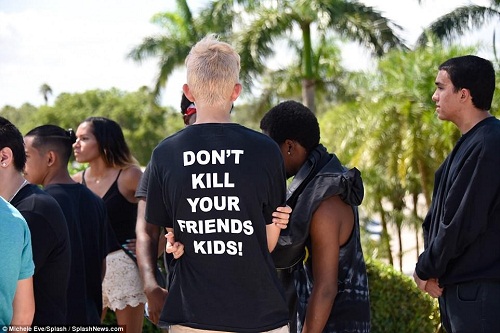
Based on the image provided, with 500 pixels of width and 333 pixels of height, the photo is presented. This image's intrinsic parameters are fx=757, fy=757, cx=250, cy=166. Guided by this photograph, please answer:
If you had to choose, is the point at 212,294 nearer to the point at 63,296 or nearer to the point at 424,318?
the point at 63,296

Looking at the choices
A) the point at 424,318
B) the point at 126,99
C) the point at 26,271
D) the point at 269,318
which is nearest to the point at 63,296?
the point at 26,271

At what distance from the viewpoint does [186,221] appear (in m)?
2.99

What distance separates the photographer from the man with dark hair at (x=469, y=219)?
3.67 metres

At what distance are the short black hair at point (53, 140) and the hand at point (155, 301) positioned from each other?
1.18 m

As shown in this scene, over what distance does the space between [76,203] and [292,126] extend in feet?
4.61

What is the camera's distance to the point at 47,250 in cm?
345

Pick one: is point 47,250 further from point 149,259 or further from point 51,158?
point 51,158

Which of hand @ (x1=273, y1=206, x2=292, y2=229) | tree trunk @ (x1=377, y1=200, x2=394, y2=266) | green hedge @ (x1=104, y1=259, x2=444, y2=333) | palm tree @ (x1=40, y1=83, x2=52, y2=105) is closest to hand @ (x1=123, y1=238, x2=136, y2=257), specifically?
green hedge @ (x1=104, y1=259, x2=444, y2=333)

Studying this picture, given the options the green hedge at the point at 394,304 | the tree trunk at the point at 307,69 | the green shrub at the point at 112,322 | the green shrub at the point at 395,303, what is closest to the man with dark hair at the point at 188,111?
the green shrub at the point at 112,322

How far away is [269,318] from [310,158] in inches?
39.9

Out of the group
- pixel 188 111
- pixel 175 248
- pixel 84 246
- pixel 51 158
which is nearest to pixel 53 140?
pixel 51 158

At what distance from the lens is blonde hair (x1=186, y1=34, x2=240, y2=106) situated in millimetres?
3033

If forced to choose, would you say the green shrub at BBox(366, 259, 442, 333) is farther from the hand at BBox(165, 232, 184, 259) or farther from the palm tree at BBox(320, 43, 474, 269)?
the palm tree at BBox(320, 43, 474, 269)

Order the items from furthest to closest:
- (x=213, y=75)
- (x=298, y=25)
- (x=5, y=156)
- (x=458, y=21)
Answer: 1. (x=298, y=25)
2. (x=458, y=21)
3. (x=5, y=156)
4. (x=213, y=75)
